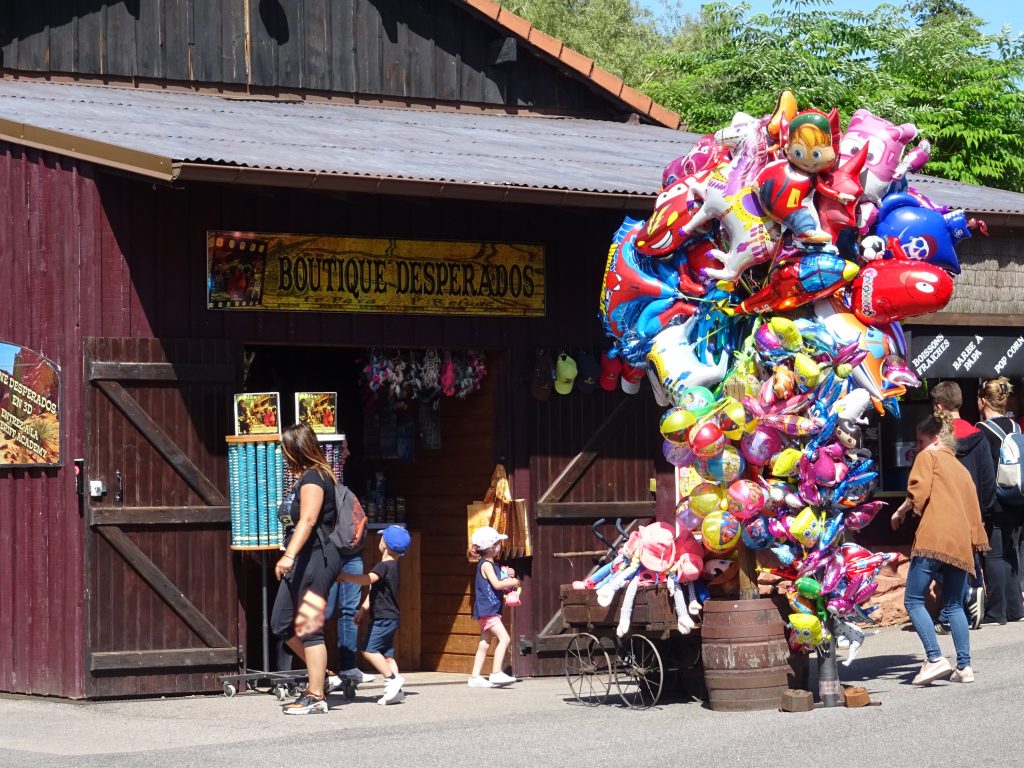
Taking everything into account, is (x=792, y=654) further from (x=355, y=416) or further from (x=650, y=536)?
(x=355, y=416)

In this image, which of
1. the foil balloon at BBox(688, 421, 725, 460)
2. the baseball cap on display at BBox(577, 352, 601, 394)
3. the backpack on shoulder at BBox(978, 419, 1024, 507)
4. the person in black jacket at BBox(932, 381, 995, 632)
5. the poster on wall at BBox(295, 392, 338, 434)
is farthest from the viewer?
the backpack on shoulder at BBox(978, 419, 1024, 507)

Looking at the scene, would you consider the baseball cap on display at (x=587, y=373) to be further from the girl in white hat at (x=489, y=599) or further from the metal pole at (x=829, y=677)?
the metal pole at (x=829, y=677)

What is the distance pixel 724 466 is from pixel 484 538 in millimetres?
2673

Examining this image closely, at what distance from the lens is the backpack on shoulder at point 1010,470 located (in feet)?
46.8

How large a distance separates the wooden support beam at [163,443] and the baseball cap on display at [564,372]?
2701 millimetres

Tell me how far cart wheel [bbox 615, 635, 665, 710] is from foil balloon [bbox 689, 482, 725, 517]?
0.91 meters

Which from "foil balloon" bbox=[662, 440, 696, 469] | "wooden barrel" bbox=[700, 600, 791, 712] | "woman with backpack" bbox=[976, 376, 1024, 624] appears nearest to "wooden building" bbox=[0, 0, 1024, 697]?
"woman with backpack" bbox=[976, 376, 1024, 624]

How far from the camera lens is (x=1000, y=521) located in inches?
574

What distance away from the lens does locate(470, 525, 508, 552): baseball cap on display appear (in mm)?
12328

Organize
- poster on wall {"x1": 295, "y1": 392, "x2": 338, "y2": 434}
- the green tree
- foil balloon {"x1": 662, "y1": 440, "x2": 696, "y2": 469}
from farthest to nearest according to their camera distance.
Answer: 1. the green tree
2. poster on wall {"x1": 295, "y1": 392, "x2": 338, "y2": 434}
3. foil balloon {"x1": 662, "y1": 440, "x2": 696, "y2": 469}

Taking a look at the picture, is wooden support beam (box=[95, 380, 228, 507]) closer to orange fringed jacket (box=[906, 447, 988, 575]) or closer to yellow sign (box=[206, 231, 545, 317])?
yellow sign (box=[206, 231, 545, 317])

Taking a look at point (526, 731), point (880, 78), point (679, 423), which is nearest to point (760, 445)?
point (679, 423)

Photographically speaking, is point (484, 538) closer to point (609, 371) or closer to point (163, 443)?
point (609, 371)

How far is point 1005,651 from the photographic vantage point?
1267 cm
